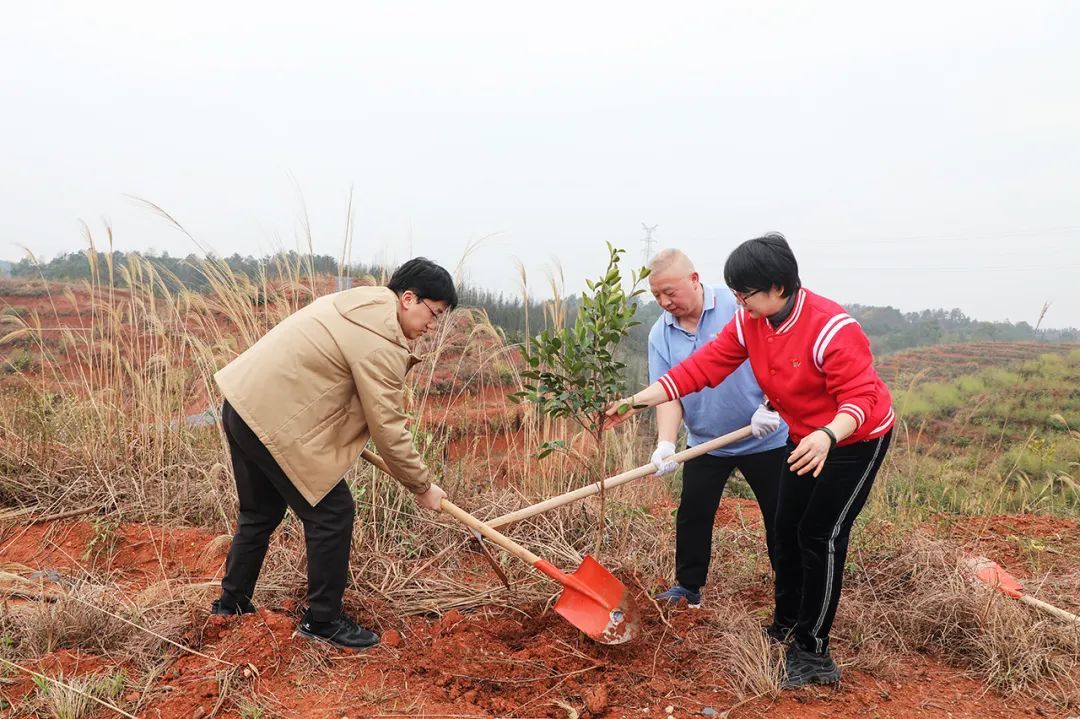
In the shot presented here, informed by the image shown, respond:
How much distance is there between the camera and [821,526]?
2.40 metres

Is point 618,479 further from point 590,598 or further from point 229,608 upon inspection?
point 229,608

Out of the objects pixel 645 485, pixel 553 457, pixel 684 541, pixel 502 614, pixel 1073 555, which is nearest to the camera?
pixel 502 614

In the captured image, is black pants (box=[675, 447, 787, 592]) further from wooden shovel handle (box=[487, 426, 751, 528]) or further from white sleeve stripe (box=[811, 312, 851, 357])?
white sleeve stripe (box=[811, 312, 851, 357])

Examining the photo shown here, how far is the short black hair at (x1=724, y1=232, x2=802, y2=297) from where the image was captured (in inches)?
90.0

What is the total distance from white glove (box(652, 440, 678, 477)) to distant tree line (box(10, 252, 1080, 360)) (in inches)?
23.1

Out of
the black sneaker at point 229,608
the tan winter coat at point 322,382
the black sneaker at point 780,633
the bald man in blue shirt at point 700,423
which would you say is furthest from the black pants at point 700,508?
the black sneaker at point 229,608

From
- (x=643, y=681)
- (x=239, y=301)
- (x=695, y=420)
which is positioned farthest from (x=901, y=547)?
(x=239, y=301)

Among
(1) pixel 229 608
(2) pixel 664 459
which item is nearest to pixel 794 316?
(2) pixel 664 459

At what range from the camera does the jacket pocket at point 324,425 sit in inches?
96.4

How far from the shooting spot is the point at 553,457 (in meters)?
4.43

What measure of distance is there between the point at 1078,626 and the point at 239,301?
14.6ft

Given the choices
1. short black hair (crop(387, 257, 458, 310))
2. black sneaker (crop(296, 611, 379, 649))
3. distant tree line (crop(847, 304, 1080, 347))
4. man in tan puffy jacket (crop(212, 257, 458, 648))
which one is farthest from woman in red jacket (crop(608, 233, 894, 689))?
distant tree line (crop(847, 304, 1080, 347))

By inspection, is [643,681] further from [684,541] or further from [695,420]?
[695,420]

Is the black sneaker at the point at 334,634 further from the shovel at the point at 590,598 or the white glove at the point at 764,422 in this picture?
the white glove at the point at 764,422
